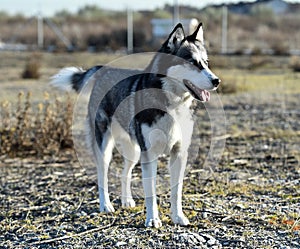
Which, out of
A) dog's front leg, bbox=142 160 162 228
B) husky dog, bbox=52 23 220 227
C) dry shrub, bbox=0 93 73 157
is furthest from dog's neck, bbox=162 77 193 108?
dry shrub, bbox=0 93 73 157

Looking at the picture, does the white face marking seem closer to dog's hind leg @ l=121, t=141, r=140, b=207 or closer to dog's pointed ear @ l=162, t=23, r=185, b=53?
dog's pointed ear @ l=162, t=23, r=185, b=53

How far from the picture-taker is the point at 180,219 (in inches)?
226

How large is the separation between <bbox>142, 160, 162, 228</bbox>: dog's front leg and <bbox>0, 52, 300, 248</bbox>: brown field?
13 centimetres

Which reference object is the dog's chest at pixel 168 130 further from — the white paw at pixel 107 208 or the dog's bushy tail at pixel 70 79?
the dog's bushy tail at pixel 70 79

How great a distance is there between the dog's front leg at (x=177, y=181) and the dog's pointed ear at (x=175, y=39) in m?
0.93

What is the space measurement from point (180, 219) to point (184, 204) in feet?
2.10

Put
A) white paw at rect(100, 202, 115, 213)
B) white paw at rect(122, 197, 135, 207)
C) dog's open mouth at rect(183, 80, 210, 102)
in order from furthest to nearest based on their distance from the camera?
white paw at rect(122, 197, 135, 207)
white paw at rect(100, 202, 115, 213)
dog's open mouth at rect(183, 80, 210, 102)

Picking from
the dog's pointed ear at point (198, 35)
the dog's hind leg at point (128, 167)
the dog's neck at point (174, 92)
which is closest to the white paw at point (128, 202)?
the dog's hind leg at point (128, 167)

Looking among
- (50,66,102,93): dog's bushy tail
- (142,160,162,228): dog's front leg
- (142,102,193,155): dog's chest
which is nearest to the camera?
(142,102,193,155): dog's chest

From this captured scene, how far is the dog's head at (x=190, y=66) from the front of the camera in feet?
17.6

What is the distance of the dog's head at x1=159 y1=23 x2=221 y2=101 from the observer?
5.35 m

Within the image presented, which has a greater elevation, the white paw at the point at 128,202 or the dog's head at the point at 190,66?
the dog's head at the point at 190,66

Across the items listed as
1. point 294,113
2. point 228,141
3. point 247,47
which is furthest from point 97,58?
point 228,141

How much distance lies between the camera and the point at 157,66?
562cm
